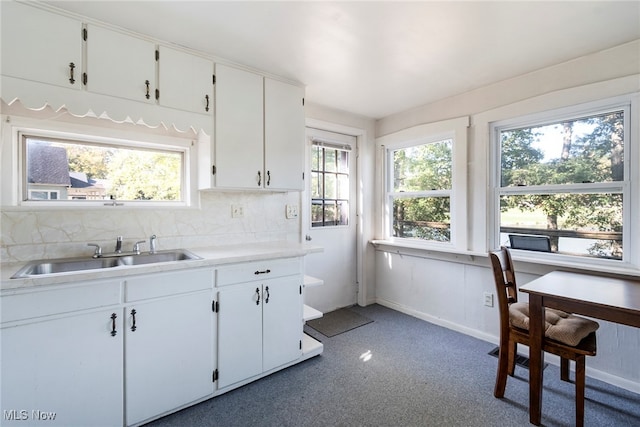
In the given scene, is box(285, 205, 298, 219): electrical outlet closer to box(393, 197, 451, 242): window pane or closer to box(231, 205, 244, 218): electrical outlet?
box(231, 205, 244, 218): electrical outlet

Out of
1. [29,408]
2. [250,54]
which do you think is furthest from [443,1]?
[29,408]

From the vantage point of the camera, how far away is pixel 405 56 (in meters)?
2.16

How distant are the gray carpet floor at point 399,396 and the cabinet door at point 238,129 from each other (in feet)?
4.91

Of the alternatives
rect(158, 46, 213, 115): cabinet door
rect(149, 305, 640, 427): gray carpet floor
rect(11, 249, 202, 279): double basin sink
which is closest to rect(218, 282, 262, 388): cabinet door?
rect(149, 305, 640, 427): gray carpet floor

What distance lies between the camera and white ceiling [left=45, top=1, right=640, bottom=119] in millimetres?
1640

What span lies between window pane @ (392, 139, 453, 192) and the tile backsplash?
53.4 inches

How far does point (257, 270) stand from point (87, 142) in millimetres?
1485

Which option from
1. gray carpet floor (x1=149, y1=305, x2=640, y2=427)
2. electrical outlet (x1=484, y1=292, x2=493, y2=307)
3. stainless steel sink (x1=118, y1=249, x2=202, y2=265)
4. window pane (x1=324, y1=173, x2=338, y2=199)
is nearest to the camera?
gray carpet floor (x1=149, y1=305, x2=640, y2=427)

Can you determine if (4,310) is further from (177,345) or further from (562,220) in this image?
(562,220)

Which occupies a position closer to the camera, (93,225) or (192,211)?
(93,225)

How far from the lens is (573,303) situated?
5.11 ft

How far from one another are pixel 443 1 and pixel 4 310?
2.64m

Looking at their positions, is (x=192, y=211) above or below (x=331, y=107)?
below

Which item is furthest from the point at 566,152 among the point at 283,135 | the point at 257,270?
the point at 257,270
